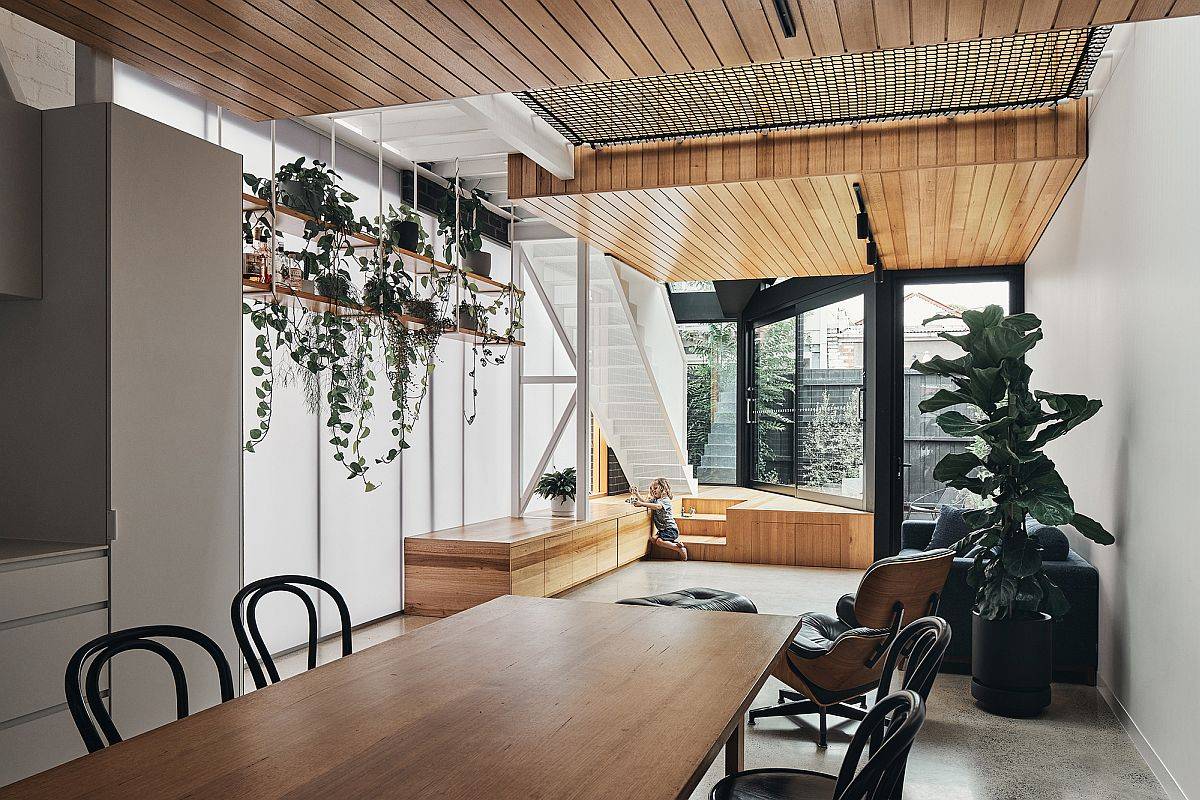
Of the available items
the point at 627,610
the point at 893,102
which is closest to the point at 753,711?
the point at 627,610

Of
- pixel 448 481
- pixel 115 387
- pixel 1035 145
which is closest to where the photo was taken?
pixel 115 387

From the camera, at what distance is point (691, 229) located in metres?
6.34

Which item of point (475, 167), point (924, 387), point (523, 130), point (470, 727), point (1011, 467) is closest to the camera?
point (470, 727)

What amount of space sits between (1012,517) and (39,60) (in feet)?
15.8

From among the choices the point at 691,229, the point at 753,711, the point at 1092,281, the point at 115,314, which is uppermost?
the point at 691,229

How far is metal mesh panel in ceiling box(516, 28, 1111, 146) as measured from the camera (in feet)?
12.6

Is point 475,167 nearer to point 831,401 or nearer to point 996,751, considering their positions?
point 831,401

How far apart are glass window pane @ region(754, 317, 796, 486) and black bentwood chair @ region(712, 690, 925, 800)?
7823 millimetres

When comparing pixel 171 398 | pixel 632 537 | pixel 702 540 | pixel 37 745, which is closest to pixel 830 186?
pixel 171 398

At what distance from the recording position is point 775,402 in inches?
414

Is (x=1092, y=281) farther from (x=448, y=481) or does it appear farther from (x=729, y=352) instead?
(x=729, y=352)

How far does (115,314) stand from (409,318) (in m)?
1.92

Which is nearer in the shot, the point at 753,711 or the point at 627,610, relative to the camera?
the point at 627,610

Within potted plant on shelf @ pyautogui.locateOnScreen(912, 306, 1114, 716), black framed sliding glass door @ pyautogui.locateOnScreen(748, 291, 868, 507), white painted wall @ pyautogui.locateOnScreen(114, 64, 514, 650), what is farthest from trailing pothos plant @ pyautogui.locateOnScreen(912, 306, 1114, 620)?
black framed sliding glass door @ pyautogui.locateOnScreen(748, 291, 868, 507)
